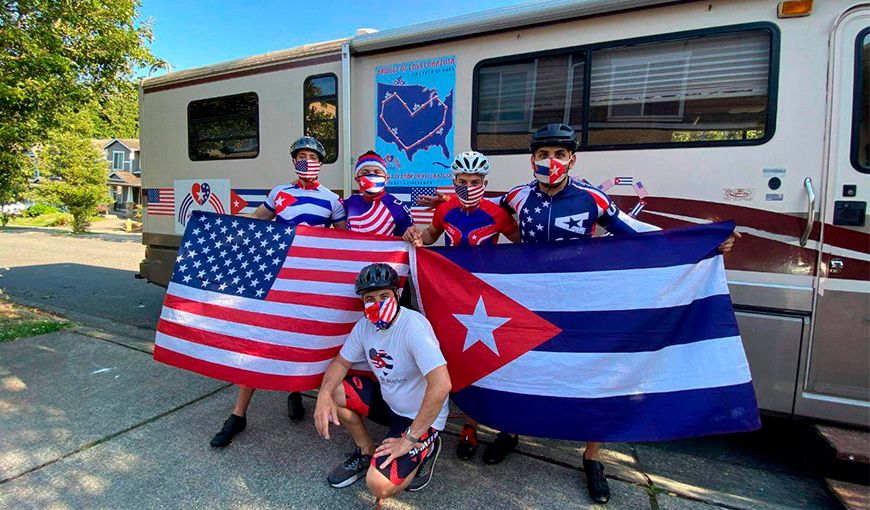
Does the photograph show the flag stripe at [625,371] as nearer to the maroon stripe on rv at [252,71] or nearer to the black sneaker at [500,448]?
the black sneaker at [500,448]

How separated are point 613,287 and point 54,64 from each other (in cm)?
755

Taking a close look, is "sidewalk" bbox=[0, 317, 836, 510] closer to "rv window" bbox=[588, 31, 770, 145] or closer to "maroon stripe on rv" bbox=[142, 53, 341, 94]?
"rv window" bbox=[588, 31, 770, 145]

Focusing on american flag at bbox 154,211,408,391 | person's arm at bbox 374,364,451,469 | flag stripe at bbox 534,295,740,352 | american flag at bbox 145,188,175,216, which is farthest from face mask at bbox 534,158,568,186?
american flag at bbox 145,188,175,216

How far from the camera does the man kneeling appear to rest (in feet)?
8.62

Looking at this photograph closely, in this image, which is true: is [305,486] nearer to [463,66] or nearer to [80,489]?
[80,489]

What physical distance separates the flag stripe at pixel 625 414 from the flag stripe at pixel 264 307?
3.45 ft

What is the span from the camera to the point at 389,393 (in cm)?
295

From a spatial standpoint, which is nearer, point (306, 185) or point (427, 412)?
point (427, 412)

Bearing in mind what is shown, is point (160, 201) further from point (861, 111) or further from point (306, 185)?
point (861, 111)

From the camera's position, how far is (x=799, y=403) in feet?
10.5

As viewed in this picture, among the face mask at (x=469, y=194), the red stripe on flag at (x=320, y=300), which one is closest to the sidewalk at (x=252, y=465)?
the red stripe on flag at (x=320, y=300)

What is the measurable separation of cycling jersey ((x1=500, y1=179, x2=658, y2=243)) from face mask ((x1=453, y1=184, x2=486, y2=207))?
310 millimetres

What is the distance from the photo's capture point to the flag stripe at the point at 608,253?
2801mm

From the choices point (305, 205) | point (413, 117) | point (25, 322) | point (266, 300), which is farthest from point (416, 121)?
point (25, 322)
